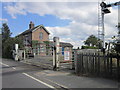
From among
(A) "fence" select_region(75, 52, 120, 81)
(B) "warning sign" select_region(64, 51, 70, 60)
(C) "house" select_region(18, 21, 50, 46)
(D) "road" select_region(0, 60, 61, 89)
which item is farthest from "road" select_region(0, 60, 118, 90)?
(C) "house" select_region(18, 21, 50, 46)

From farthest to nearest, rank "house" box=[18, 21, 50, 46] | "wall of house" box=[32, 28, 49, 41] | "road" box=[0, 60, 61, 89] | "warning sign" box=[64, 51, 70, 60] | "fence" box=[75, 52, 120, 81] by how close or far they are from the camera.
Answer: "wall of house" box=[32, 28, 49, 41]
"house" box=[18, 21, 50, 46]
"warning sign" box=[64, 51, 70, 60]
"fence" box=[75, 52, 120, 81]
"road" box=[0, 60, 61, 89]

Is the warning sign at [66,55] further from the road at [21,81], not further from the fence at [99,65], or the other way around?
the road at [21,81]

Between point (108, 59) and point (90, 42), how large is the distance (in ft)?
257

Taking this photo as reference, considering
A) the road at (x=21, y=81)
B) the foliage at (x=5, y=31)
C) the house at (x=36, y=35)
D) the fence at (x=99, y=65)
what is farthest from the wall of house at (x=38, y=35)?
the fence at (x=99, y=65)

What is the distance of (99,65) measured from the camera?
8.69 metres

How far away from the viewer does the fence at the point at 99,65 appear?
25.9 ft

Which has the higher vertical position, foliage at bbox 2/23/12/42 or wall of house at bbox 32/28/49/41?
foliage at bbox 2/23/12/42

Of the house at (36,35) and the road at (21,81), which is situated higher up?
the house at (36,35)

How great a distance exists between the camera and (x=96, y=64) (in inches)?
350

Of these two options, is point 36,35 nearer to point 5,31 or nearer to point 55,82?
point 5,31

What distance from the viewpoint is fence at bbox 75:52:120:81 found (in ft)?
25.9

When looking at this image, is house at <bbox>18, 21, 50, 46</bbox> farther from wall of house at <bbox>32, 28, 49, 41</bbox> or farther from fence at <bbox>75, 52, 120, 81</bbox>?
fence at <bbox>75, 52, 120, 81</bbox>

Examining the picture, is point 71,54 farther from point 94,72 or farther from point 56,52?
point 94,72

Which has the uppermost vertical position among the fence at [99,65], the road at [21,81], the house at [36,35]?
the house at [36,35]
